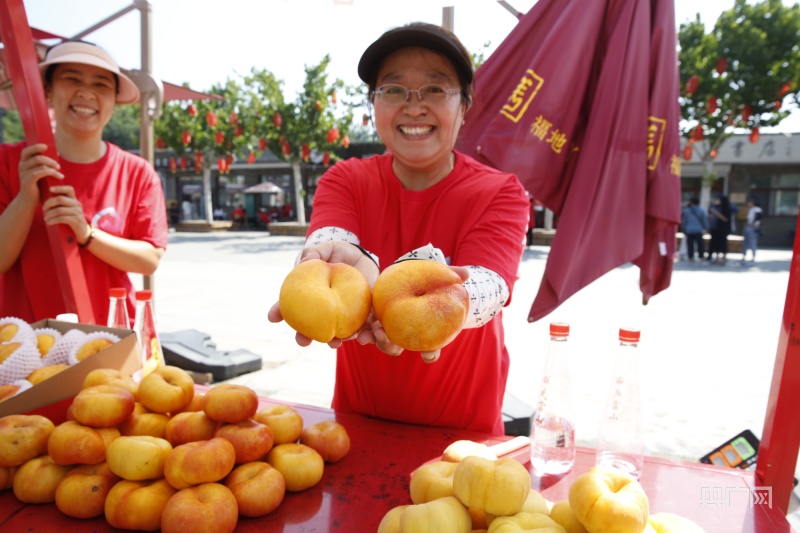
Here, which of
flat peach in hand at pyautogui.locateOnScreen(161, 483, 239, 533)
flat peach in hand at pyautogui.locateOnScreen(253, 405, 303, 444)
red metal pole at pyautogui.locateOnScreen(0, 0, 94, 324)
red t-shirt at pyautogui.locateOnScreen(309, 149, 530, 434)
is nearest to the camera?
flat peach in hand at pyautogui.locateOnScreen(161, 483, 239, 533)

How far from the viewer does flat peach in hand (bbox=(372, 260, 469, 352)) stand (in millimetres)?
1099

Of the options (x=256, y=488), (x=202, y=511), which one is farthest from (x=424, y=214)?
(x=202, y=511)

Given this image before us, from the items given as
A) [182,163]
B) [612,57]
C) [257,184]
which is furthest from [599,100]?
[257,184]

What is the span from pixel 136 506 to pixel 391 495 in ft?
1.95

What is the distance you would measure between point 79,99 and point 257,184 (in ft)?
109

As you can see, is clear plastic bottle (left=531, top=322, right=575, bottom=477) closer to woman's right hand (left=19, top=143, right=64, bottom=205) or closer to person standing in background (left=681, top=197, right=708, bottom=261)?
woman's right hand (left=19, top=143, right=64, bottom=205)

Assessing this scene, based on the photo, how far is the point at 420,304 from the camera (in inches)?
43.6

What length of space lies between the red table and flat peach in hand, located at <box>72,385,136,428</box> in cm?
22

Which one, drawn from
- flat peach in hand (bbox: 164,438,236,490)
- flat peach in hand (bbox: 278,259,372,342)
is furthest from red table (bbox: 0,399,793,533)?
flat peach in hand (bbox: 278,259,372,342)

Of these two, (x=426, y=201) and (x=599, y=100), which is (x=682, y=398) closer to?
(x=599, y=100)

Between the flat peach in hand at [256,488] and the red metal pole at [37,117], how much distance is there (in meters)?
1.37

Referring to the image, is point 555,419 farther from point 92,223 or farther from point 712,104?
point 712,104

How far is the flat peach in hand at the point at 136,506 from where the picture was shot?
1138 mm

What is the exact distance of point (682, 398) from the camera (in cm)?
457
